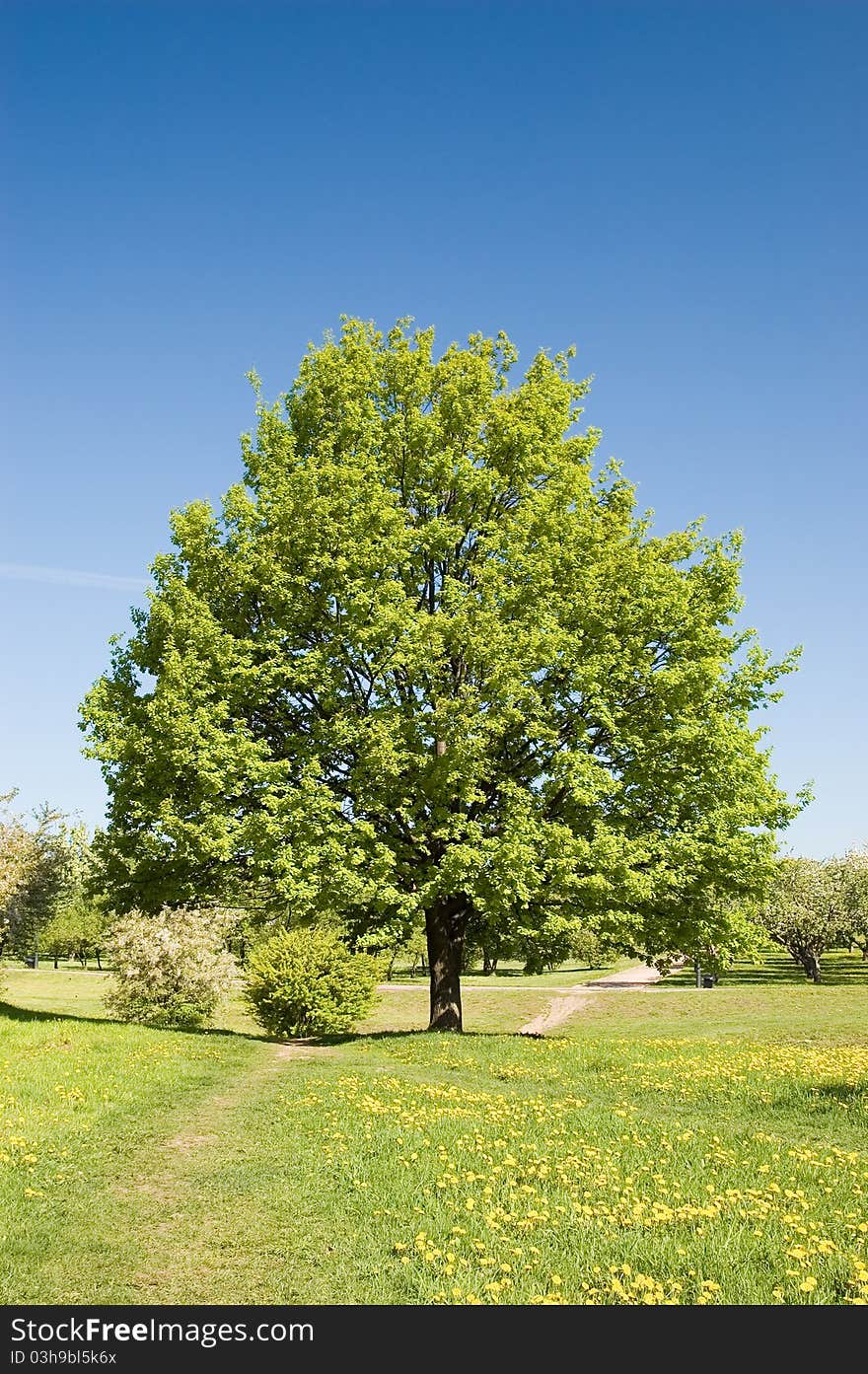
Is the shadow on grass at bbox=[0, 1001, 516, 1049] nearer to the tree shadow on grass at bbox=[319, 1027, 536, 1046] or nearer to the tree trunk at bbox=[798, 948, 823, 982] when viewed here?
the tree shadow on grass at bbox=[319, 1027, 536, 1046]

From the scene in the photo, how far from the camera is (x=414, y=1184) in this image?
31.5ft

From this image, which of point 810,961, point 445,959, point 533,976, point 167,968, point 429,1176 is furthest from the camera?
point 533,976

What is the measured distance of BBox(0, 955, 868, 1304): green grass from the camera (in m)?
7.16

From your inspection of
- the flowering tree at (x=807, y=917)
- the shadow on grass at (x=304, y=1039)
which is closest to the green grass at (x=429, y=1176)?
the shadow on grass at (x=304, y=1039)

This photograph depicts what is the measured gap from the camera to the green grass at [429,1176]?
7.16 m

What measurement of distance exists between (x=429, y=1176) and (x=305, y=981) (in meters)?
16.9

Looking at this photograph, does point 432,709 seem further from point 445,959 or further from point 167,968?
point 167,968

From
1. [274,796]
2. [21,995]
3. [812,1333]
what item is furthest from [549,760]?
[21,995]

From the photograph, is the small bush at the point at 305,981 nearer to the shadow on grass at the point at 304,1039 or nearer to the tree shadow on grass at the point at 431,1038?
the shadow on grass at the point at 304,1039

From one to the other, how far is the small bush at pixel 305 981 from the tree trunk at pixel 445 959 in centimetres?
261

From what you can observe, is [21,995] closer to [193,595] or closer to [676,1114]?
[193,595]

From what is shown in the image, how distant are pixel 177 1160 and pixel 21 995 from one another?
42.2 meters

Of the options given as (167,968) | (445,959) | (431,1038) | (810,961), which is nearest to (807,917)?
(810,961)

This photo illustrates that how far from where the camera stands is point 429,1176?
9.94m
